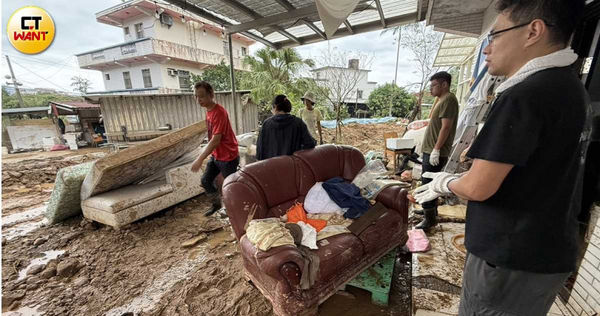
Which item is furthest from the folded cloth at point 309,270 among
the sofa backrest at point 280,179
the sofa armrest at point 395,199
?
the sofa armrest at point 395,199

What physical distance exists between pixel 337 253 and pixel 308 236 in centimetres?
29

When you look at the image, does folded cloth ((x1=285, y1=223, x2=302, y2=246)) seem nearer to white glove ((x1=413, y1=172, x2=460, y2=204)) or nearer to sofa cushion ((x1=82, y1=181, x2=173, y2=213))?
white glove ((x1=413, y1=172, x2=460, y2=204))

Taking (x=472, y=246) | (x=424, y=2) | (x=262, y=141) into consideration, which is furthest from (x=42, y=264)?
(x=424, y=2)

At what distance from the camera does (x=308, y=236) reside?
201 centimetres

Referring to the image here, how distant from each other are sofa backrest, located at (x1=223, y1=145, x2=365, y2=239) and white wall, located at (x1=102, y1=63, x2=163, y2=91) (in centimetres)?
1494

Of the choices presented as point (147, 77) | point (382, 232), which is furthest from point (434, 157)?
point (147, 77)

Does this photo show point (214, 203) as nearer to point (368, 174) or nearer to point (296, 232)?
point (296, 232)

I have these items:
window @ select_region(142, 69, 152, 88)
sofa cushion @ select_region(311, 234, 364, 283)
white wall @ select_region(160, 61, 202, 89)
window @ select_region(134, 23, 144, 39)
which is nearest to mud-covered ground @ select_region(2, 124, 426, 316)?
sofa cushion @ select_region(311, 234, 364, 283)

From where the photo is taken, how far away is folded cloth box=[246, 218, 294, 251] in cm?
172

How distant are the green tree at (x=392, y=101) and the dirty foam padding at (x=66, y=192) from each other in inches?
572

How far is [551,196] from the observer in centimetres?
77

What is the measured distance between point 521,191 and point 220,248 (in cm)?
303

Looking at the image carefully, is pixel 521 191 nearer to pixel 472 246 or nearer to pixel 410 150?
pixel 472 246

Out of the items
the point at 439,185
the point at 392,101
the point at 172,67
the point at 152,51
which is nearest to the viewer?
the point at 439,185
